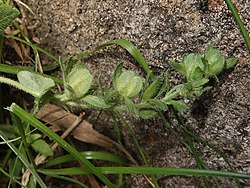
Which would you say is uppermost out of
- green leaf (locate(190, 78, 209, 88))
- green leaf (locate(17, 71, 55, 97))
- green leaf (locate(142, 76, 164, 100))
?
green leaf (locate(190, 78, 209, 88))

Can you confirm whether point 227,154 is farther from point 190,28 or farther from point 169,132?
point 190,28

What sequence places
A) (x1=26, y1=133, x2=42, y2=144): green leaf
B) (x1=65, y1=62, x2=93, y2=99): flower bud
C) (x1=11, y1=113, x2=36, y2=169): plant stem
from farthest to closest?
(x1=26, y1=133, x2=42, y2=144): green leaf → (x1=11, y1=113, x2=36, y2=169): plant stem → (x1=65, y1=62, x2=93, y2=99): flower bud

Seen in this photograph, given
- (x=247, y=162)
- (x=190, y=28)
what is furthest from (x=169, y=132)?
(x=190, y=28)

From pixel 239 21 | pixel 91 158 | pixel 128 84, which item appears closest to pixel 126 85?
pixel 128 84

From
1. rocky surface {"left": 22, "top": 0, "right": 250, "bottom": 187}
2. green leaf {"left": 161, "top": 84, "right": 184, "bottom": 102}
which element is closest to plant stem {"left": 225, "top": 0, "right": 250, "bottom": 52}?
rocky surface {"left": 22, "top": 0, "right": 250, "bottom": 187}

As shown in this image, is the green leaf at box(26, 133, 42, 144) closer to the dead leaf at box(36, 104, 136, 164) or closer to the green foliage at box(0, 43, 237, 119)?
the dead leaf at box(36, 104, 136, 164)

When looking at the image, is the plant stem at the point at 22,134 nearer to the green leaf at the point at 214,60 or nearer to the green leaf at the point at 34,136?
the green leaf at the point at 34,136

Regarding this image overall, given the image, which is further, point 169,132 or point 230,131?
point 169,132

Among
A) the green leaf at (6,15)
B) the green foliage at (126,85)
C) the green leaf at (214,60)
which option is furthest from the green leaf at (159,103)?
the green leaf at (6,15)
